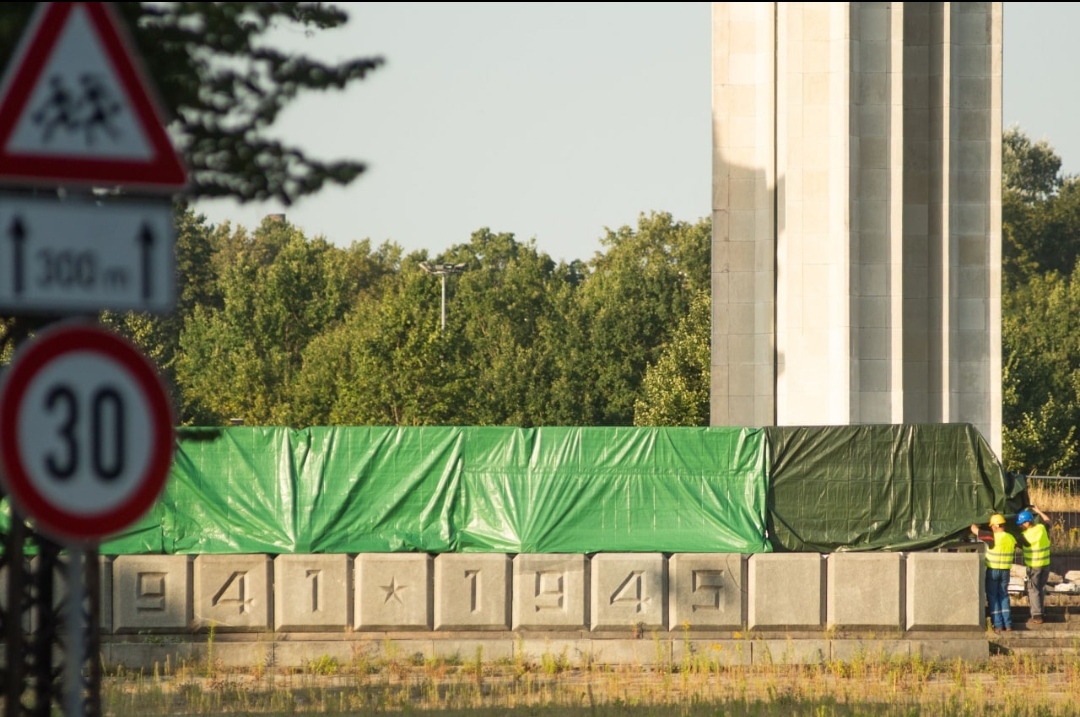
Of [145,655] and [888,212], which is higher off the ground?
[888,212]

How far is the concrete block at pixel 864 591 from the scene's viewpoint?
59.5 ft

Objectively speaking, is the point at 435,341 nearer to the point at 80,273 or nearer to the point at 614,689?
the point at 614,689

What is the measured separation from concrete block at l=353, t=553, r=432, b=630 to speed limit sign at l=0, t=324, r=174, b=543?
13357mm

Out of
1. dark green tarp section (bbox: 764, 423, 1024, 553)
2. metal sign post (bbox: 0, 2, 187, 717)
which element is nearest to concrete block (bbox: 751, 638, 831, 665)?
dark green tarp section (bbox: 764, 423, 1024, 553)

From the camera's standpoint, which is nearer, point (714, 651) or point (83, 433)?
point (83, 433)

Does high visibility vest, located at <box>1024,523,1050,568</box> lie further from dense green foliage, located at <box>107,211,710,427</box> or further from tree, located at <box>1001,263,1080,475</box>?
tree, located at <box>1001,263,1080,475</box>

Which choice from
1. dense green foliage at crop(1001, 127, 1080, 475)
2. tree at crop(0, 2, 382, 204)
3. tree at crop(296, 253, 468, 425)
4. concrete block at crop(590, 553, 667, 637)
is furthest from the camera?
dense green foliage at crop(1001, 127, 1080, 475)

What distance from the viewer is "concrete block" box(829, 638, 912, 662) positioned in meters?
17.7

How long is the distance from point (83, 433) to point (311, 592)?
13.6m

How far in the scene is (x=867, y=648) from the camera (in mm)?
17797

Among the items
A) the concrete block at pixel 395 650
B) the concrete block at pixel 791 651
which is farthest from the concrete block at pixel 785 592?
the concrete block at pixel 395 650

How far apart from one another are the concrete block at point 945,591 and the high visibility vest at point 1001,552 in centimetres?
39

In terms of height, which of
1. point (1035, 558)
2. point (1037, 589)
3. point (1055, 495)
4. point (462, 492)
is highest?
point (462, 492)

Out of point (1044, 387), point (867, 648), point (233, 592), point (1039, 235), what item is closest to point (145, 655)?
point (233, 592)
